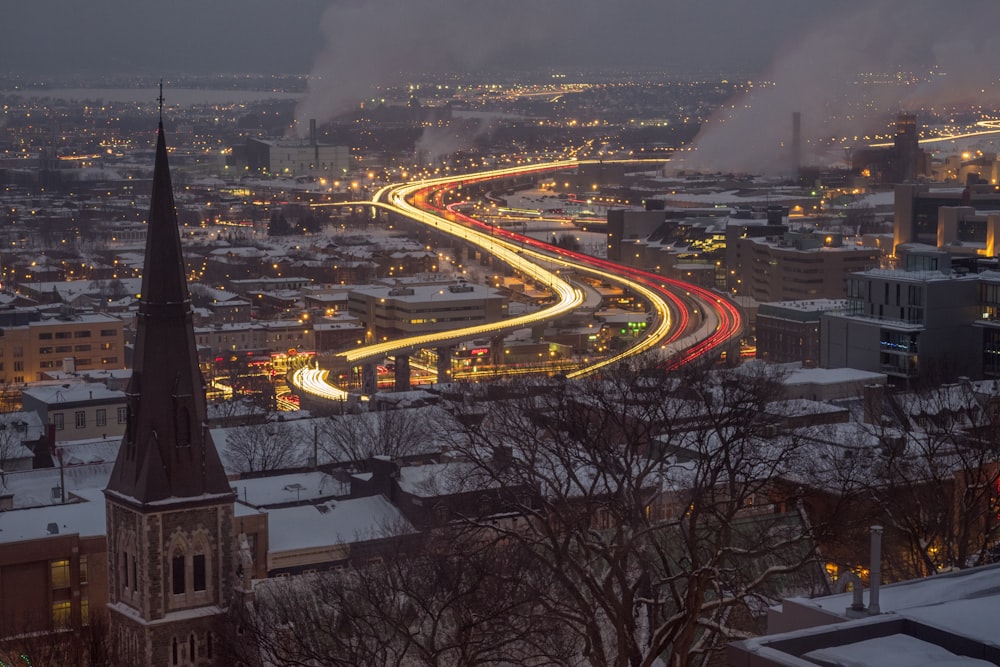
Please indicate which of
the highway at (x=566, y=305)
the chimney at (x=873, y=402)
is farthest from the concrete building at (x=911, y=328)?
the chimney at (x=873, y=402)

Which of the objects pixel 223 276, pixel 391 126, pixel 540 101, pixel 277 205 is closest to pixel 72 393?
pixel 223 276

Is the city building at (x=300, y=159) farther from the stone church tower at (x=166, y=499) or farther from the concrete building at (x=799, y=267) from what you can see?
the stone church tower at (x=166, y=499)

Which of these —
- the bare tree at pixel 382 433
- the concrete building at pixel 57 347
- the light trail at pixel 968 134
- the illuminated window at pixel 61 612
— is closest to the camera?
the illuminated window at pixel 61 612

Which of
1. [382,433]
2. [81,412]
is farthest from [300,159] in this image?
[382,433]

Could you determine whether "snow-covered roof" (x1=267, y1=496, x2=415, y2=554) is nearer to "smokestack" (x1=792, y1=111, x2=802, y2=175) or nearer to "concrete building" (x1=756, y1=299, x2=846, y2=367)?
"concrete building" (x1=756, y1=299, x2=846, y2=367)

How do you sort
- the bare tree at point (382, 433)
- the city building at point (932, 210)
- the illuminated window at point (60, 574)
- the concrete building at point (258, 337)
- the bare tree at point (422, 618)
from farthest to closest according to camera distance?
the city building at point (932, 210) → the concrete building at point (258, 337) → the bare tree at point (382, 433) → the illuminated window at point (60, 574) → the bare tree at point (422, 618)

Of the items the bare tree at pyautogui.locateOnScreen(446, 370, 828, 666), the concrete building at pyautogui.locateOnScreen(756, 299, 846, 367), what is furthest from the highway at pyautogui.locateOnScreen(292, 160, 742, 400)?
the bare tree at pyautogui.locateOnScreen(446, 370, 828, 666)
